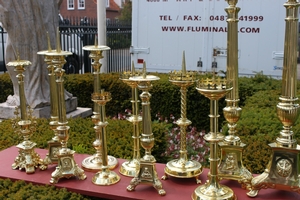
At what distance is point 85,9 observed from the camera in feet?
104

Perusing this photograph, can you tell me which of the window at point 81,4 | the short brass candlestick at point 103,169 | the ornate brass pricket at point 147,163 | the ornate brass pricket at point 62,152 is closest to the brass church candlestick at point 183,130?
the ornate brass pricket at point 147,163

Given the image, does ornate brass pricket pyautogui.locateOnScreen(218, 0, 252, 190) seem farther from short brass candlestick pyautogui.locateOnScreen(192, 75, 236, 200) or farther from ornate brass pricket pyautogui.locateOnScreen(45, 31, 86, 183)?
ornate brass pricket pyautogui.locateOnScreen(45, 31, 86, 183)

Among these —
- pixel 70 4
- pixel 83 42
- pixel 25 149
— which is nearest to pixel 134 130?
pixel 25 149

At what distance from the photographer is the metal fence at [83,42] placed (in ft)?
36.0

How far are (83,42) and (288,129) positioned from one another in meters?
9.87

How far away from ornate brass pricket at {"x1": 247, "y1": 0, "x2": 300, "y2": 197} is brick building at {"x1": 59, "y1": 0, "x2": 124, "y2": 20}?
30269mm

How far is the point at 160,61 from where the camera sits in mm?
7840

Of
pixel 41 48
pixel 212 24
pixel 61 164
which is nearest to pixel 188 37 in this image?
pixel 212 24

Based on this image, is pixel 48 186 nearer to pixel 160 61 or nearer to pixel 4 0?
pixel 4 0

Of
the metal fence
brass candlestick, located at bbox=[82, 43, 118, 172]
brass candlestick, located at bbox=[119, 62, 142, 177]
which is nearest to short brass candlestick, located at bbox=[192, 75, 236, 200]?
brass candlestick, located at bbox=[119, 62, 142, 177]

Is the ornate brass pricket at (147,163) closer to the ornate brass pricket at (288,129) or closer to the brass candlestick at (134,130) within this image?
the brass candlestick at (134,130)

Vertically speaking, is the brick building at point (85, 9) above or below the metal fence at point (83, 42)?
above

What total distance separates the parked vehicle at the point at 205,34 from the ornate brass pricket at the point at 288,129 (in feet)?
15.6

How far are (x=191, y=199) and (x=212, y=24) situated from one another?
18.3 ft
